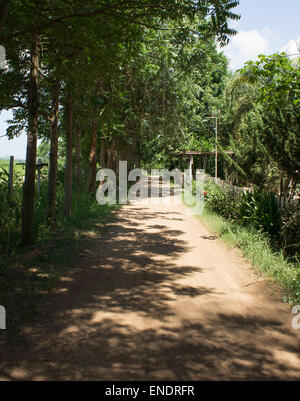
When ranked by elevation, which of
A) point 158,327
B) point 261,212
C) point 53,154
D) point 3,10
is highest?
point 3,10

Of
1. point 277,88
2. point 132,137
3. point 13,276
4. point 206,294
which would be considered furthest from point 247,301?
point 132,137

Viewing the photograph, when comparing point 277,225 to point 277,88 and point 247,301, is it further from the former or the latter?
point 247,301

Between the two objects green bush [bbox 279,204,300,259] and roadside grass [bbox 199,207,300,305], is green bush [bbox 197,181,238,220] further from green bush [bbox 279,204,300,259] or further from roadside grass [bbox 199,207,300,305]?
green bush [bbox 279,204,300,259]

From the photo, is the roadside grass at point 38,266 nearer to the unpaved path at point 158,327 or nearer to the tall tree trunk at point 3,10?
the unpaved path at point 158,327

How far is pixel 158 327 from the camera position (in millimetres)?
4281

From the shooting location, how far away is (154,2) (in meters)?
5.64

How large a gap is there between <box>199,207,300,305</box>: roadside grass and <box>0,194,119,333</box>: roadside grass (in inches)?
141

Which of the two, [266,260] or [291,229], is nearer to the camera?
[266,260]

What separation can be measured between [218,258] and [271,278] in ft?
5.83

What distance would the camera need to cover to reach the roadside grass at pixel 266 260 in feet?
18.5

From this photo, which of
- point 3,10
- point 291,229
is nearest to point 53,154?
point 3,10

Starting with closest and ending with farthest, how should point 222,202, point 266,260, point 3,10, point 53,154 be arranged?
point 3,10, point 266,260, point 53,154, point 222,202

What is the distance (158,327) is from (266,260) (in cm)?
338

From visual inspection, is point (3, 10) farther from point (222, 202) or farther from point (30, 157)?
point (222, 202)
